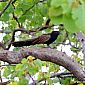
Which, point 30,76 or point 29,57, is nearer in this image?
point 29,57

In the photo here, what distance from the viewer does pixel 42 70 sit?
1.81 meters

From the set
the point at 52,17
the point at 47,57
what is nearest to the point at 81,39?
the point at 47,57

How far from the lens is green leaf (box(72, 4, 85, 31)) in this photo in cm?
49

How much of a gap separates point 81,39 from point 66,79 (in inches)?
32.5

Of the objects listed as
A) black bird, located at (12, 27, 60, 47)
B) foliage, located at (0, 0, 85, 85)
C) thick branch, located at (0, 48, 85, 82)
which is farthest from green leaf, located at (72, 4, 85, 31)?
black bird, located at (12, 27, 60, 47)

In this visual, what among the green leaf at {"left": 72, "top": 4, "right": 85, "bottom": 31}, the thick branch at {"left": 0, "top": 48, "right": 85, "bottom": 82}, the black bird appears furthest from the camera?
the black bird

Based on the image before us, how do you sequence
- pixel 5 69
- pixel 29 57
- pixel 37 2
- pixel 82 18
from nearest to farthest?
pixel 82 18, pixel 29 57, pixel 5 69, pixel 37 2

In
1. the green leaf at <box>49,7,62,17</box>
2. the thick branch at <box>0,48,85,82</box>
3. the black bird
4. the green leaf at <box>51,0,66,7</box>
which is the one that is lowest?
the thick branch at <box>0,48,85,82</box>

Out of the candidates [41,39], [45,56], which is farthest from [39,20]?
[45,56]

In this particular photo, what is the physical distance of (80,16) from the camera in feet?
1.62

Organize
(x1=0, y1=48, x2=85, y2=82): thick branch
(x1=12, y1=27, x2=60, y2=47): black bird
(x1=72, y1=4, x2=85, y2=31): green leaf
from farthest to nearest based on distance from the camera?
(x1=12, y1=27, x2=60, y2=47): black bird
(x1=0, y1=48, x2=85, y2=82): thick branch
(x1=72, y1=4, x2=85, y2=31): green leaf

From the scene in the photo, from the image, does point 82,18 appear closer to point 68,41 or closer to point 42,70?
point 42,70

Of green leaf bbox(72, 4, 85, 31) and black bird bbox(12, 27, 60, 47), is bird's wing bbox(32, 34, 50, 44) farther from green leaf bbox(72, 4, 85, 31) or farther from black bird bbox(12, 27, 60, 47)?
green leaf bbox(72, 4, 85, 31)

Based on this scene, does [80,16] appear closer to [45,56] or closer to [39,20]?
[45,56]
